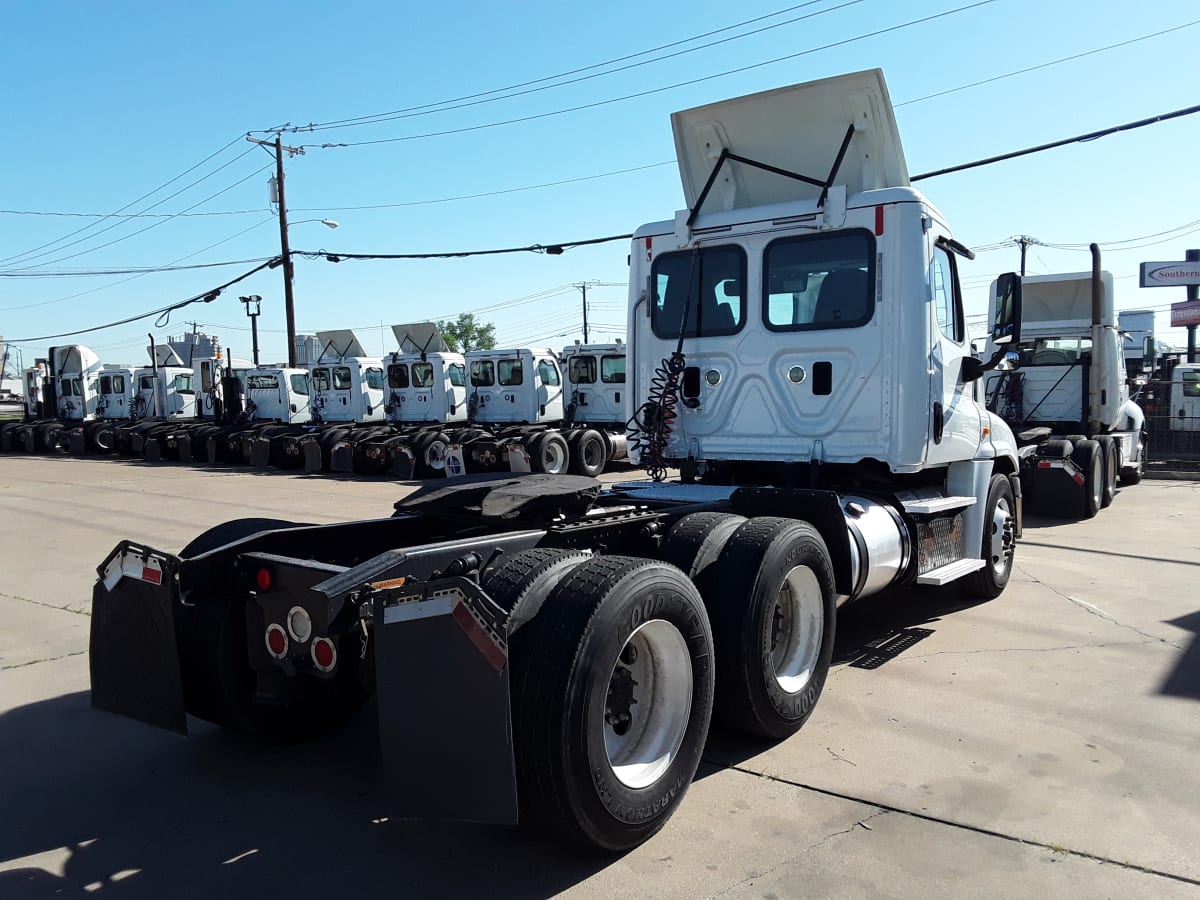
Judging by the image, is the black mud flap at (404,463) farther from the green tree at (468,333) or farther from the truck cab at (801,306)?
the green tree at (468,333)

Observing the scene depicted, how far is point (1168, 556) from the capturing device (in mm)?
9391

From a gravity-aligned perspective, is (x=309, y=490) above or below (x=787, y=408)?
below

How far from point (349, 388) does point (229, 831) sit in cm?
2297

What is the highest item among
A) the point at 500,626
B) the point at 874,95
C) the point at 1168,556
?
the point at 874,95

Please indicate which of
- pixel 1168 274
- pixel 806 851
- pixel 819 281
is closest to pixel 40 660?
pixel 806 851

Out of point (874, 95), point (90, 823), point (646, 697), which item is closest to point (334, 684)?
point (90, 823)

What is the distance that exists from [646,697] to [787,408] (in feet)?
9.68

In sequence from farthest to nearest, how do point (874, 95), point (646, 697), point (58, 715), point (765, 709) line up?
1. point (874, 95)
2. point (58, 715)
3. point (765, 709)
4. point (646, 697)

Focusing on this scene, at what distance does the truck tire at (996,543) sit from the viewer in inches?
280

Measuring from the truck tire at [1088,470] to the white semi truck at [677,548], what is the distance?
4.96m

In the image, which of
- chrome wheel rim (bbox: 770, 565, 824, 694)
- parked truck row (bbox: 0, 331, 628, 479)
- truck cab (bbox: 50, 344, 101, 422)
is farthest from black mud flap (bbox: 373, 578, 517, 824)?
truck cab (bbox: 50, 344, 101, 422)

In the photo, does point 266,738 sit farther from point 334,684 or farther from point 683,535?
point 683,535

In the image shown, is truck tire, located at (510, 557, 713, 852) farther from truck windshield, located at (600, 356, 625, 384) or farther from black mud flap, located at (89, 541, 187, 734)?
truck windshield, located at (600, 356, 625, 384)

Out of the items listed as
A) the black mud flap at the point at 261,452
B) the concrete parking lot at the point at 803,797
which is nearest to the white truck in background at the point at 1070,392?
the concrete parking lot at the point at 803,797
